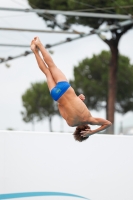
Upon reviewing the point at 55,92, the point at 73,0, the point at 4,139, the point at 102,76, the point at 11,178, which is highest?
the point at 73,0

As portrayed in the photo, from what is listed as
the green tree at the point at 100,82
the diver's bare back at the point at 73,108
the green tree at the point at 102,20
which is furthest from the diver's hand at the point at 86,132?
the green tree at the point at 100,82

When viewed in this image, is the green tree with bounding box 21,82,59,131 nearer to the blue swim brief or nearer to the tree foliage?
the tree foliage

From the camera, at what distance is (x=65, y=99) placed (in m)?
5.89

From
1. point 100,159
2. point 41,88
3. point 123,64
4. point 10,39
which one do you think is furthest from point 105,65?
point 100,159

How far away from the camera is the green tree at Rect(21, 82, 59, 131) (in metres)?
29.0

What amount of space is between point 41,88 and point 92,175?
26.0 metres

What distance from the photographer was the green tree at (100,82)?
993 inches

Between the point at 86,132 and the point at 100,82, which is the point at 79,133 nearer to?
the point at 86,132

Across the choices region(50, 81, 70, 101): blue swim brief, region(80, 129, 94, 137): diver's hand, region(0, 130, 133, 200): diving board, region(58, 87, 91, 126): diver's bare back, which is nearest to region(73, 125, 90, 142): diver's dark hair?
region(80, 129, 94, 137): diver's hand

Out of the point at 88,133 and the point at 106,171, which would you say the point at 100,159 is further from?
the point at 88,133

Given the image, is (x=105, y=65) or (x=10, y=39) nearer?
(x=10, y=39)

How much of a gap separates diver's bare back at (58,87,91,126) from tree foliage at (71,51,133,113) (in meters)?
19.0

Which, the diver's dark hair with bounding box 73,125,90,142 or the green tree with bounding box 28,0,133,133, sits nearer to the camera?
the diver's dark hair with bounding box 73,125,90,142

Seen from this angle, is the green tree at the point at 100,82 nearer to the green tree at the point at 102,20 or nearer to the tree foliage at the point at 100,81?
the tree foliage at the point at 100,81
